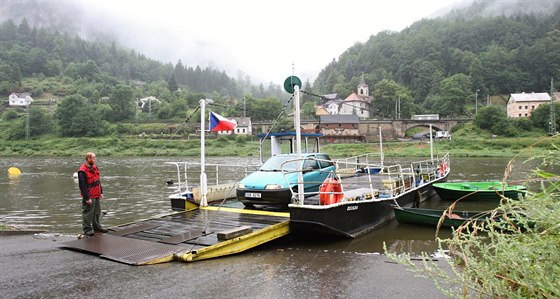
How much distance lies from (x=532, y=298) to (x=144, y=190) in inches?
988

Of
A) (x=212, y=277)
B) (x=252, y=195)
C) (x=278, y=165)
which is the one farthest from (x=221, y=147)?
(x=212, y=277)

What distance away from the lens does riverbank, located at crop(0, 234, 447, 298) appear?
6.71m

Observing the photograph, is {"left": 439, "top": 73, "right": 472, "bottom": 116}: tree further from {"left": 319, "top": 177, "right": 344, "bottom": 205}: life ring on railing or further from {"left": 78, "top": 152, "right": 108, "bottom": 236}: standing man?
{"left": 78, "top": 152, "right": 108, "bottom": 236}: standing man

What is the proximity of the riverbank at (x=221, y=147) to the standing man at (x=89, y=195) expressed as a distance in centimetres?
5819

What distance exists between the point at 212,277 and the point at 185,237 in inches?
91.0

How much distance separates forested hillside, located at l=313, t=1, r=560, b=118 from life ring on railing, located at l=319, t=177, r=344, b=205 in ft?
398

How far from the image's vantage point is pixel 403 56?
18262cm

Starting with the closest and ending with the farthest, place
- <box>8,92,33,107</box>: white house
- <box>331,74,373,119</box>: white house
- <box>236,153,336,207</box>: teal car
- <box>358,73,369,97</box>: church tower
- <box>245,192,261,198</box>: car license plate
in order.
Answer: <box>236,153,336,207</box>: teal car, <box>245,192,261,198</box>: car license plate, <box>331,74,373,119</box>: white house, <box>8,92,33,107</box>: white house, <box>358,73,369,97</box>: church tower

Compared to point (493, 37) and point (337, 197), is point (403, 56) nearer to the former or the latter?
point (493, 37)

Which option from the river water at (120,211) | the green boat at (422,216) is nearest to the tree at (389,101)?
the river water at (120,211)

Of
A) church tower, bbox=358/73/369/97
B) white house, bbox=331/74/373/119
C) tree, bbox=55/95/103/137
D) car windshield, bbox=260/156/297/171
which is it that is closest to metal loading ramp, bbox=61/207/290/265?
car windshield, bbox=260/156/297/171

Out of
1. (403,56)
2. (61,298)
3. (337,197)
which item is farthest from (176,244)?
(403,56)

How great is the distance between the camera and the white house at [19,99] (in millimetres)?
148375

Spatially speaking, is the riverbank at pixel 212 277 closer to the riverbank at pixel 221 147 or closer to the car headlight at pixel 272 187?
the car headlight at pixel 272 187
